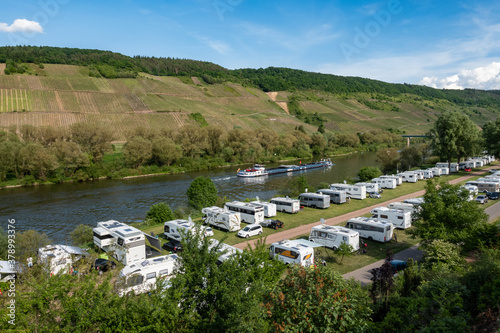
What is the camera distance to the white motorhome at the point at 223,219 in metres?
25.5

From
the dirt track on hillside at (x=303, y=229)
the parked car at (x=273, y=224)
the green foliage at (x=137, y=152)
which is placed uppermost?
the green foliage at (x=137, y=152)

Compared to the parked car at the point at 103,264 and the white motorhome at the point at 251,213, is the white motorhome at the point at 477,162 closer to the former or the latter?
the white motorhome at the point at 251,213

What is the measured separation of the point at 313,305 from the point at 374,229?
16.7 metres

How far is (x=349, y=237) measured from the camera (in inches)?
808

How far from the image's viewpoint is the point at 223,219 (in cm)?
2584

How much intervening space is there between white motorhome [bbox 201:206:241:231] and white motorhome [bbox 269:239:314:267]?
22.2 feet

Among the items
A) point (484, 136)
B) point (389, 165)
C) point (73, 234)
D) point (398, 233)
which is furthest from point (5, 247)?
point (484, 136)

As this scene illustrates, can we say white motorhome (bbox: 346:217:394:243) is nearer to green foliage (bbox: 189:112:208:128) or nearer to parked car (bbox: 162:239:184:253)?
parked car (bbox: 162:239:184:253)

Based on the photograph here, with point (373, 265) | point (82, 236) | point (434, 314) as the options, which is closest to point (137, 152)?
point (82, 236)

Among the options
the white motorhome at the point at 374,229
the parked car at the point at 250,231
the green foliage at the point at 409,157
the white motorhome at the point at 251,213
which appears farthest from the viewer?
the green foliage at the point at 409,157

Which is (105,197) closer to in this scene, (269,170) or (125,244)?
(125,244)

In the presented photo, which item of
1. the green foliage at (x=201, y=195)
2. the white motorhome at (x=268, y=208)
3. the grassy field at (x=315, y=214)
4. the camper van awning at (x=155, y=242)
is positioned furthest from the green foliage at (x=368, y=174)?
the camper van awning at (x=155, y=242)

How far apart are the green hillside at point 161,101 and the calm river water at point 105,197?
30.1 m

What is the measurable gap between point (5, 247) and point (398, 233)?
93.9 ft
